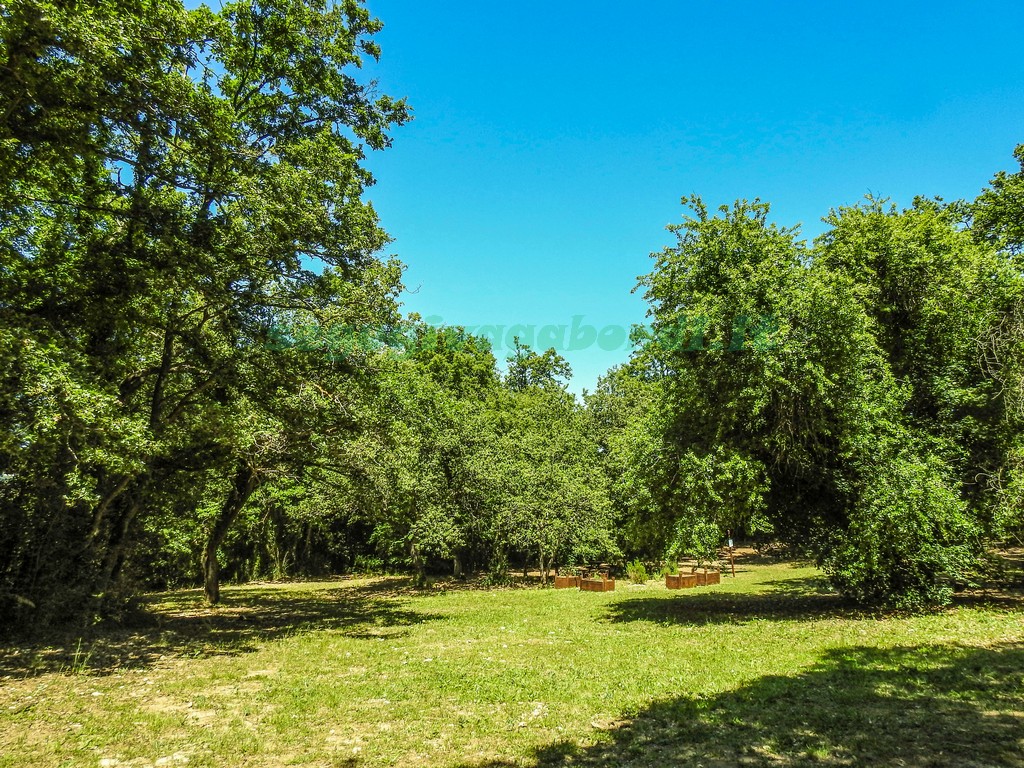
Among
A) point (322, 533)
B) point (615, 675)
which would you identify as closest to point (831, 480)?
point (615, 675)

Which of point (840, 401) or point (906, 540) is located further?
point (840, 401)

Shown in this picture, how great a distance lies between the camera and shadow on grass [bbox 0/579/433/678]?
8969mm

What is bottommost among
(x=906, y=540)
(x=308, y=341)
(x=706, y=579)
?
(x=706, y=579)

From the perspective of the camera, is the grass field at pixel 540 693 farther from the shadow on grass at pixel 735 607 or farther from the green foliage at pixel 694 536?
the green foliage at pixel 694 536

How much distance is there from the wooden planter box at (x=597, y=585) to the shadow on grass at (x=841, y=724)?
53.0 feet

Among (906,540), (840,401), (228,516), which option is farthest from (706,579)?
(228,516)

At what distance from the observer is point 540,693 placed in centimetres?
736

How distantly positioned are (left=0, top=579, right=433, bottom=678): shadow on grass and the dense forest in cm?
142

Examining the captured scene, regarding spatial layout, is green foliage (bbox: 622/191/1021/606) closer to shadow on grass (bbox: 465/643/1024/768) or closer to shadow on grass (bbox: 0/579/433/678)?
shadow on grass (bbox: 465/643/1024/768)

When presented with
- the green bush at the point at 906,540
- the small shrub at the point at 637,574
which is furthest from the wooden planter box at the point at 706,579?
the green bush at the point at 906,540

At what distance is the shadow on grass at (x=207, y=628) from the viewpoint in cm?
897

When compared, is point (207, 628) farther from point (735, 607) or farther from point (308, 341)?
point (735, 607)

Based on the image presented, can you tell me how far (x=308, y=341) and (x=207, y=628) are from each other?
7.65 m

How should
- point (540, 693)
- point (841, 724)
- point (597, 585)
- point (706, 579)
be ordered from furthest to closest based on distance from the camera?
point (706, 579)
point (597, 585)
point (540, 693)
point (841, 724)
